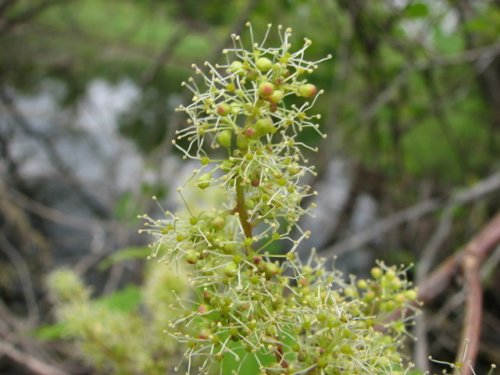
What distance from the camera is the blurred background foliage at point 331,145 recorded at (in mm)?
2576

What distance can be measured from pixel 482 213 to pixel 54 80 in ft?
19.7

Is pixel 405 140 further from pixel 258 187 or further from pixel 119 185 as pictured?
pixel 258 187

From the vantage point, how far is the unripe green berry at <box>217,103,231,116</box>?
72 cm

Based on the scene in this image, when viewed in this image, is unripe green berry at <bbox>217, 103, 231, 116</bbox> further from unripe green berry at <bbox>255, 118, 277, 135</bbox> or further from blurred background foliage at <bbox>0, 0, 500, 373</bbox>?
blurred background foliage at <bbox>0, 0, 500, 373</bbox>

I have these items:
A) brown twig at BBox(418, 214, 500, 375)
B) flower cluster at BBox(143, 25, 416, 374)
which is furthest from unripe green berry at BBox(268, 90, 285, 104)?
brown twig at BBox(418, 214, 500, 375)

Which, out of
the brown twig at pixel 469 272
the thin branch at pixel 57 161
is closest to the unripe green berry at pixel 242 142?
the brown twig at pixel 469 272

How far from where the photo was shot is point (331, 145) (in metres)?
2.67

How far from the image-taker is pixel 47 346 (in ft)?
8.37

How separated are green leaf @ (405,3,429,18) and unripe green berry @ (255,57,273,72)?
162cm

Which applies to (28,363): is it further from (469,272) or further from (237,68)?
(237,68)

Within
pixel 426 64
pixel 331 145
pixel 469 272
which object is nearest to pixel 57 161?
pixel 331 145

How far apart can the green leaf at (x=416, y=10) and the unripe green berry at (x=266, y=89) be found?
65.2 inches

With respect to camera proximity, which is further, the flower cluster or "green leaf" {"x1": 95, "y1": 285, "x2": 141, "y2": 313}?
"green leaf" {"x1": 95, "y1": 285, "x2": 141, "y2": 313}

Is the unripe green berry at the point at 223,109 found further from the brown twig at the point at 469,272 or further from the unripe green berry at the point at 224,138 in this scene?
the brown twig at the point at 469,272
